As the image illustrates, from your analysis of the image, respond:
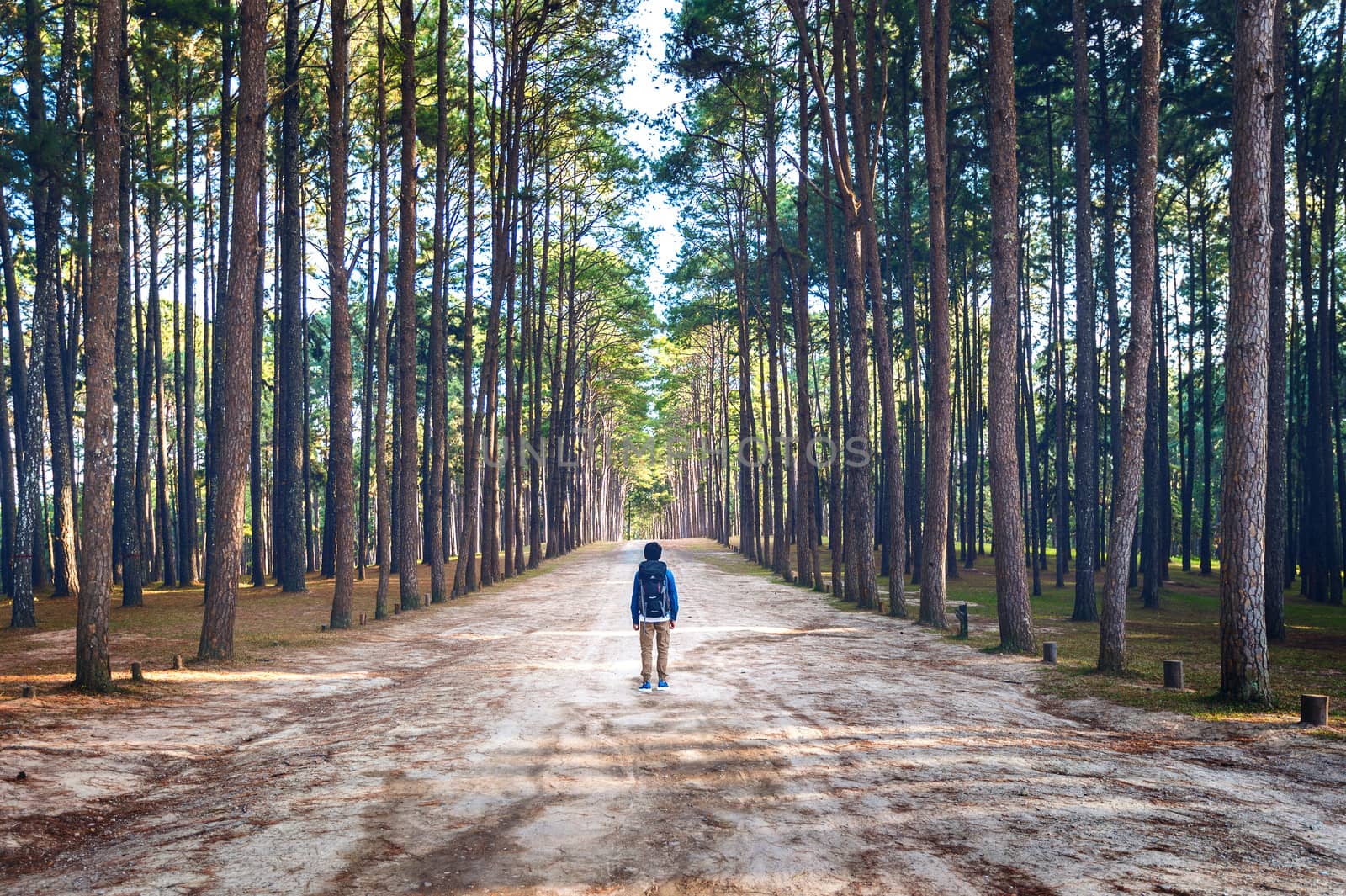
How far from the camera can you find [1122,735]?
27.0 feet

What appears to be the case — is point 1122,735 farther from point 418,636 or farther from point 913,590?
point 913,590

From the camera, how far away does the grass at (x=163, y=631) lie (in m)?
12.2

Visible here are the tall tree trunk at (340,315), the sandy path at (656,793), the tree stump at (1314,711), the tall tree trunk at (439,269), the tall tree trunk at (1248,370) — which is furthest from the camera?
the tall tree trunk at (439,269)

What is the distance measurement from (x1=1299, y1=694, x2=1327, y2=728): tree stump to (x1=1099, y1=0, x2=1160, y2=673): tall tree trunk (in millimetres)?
2989

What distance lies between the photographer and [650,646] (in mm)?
10469

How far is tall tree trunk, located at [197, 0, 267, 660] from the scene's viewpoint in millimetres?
12812

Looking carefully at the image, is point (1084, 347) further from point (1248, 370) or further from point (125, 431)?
point (125, 431)

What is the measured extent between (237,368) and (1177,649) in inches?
670

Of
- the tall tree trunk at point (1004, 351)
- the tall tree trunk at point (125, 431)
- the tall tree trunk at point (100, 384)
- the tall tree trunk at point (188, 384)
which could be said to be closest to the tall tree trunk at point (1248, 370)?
the tall tree trunk at point (1004, 351)

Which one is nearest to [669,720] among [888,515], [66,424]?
[888,515]

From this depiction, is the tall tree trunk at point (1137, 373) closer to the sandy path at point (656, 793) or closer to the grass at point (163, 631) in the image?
the sandy path at point (656, 793)

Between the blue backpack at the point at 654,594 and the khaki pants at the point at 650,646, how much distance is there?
0.13 m

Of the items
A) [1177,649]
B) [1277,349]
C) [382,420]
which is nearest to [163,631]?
[382,420]

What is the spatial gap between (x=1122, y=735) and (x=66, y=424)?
2347 centimetres
